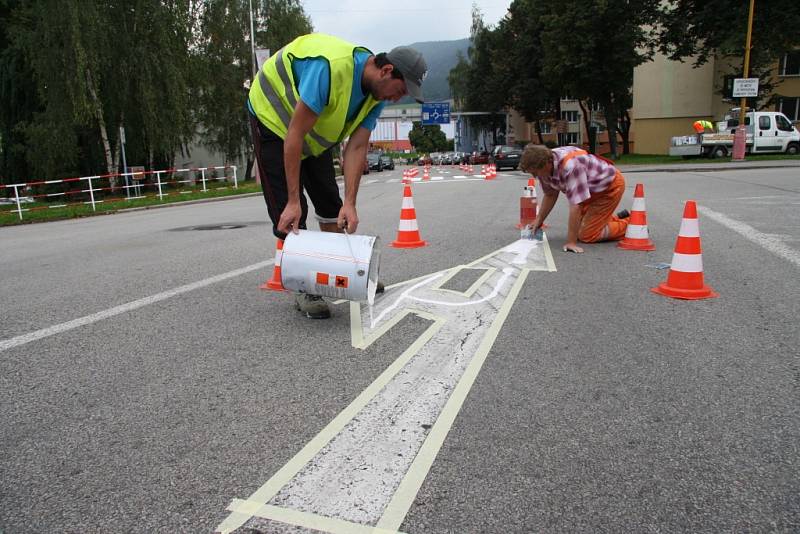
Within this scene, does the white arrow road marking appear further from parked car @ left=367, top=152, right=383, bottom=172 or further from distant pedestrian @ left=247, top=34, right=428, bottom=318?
parked car @ left=367, top=152, right=383, bottom=172

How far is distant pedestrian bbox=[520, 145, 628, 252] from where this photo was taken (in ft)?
20.5

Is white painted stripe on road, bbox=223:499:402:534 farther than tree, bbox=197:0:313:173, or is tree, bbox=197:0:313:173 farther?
tree, bbox=197:0:313:173

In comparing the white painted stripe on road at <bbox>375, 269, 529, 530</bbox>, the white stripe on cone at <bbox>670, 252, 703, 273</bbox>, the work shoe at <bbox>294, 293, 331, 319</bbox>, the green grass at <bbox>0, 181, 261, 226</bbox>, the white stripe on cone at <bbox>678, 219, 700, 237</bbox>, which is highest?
the white stripe on cone at <bbox>678, 219, 700, 237</bbox>

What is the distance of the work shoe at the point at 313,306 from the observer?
3988 millimetres

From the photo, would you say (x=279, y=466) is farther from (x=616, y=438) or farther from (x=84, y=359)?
(x=84, y=359)

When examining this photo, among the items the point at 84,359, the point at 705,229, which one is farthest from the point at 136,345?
the point at 705,229

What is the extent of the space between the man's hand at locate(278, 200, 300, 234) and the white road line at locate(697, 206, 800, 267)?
4.61 m

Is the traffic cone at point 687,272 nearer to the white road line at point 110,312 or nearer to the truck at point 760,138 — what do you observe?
the white road line at point 110,312

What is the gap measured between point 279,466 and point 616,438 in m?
1.30

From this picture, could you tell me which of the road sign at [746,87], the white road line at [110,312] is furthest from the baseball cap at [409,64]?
the road sign at [746,87]

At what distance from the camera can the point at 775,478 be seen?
2.04 meters

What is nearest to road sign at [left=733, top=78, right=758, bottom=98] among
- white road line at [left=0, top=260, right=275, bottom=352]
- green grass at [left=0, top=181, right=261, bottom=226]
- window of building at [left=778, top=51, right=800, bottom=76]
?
window of building at [left=778, top=51, right=800, bottom=76]

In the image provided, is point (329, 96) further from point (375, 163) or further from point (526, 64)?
point (526, 64)

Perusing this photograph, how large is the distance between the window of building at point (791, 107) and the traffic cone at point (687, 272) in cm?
4145
